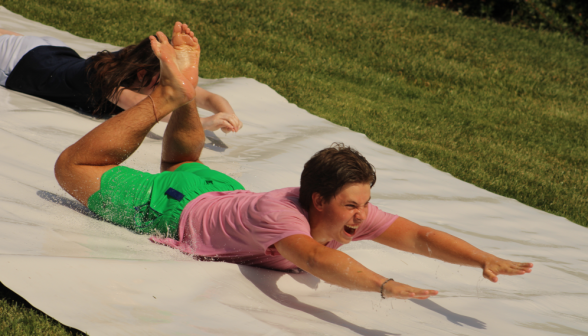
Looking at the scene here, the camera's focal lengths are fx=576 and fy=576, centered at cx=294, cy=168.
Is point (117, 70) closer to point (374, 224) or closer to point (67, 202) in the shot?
point (67, 202)

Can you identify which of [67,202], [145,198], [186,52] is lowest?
[67,202]

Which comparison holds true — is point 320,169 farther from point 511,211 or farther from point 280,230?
point 511,211

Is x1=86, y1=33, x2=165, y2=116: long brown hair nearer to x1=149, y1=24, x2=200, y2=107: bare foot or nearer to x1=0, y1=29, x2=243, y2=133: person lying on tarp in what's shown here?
x1=0, y1=29, x2=243, y2=133: person lying on tarp

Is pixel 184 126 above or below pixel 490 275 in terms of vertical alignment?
above

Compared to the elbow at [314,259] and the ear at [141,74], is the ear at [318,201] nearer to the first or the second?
the elbow at [314,259]

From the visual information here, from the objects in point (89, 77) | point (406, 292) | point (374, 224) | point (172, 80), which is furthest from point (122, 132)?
point (89, 77)

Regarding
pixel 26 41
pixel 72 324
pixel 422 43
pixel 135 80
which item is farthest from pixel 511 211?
pixel 422 43

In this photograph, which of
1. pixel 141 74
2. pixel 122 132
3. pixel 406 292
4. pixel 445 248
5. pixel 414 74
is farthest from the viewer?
pixel 414 74

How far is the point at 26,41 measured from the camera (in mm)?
4625

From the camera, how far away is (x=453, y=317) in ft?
7.89

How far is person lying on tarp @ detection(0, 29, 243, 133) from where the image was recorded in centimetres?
413

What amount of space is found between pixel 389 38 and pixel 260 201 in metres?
8.05

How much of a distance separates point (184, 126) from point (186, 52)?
0.41 m

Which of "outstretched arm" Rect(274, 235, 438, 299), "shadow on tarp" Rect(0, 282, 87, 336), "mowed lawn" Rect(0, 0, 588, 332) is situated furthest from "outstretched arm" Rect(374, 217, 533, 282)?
"mowed lawn" Rect(0, 0, 588, 332)
